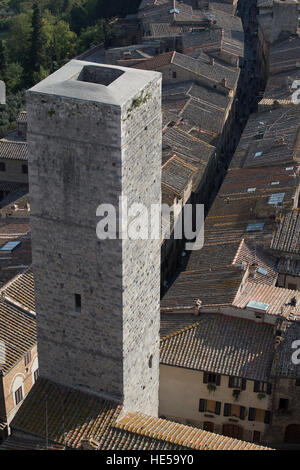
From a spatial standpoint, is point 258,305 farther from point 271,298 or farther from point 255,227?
point 255,227

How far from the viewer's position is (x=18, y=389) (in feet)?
101

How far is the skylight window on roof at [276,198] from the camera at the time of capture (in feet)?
130

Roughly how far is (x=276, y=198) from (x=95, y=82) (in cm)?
2051

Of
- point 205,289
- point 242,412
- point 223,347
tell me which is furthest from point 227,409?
point 205,289

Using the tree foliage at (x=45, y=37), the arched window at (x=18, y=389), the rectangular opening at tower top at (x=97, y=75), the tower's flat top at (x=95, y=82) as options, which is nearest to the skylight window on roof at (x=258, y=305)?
the arched window at (x=18, y=389)

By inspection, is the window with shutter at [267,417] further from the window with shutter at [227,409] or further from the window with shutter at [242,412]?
the window with shutter at [227,409]

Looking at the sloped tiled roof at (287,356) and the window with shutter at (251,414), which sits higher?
the sloped tiled roof at (287,356)

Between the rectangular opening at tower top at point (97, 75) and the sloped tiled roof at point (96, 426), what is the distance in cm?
986

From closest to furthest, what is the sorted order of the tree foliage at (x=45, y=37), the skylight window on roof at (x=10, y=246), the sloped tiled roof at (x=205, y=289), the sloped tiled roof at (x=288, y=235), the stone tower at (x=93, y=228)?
1. the stone tower at (x=93, y=228)
2. the sloped tiled roof at (x=205, y=289)
3. the sloped tiled roof at (x=288, y=235)
4. the skylight window on roof at (x=10, y=246)
5. the tree foliage at (x=45, y=37)

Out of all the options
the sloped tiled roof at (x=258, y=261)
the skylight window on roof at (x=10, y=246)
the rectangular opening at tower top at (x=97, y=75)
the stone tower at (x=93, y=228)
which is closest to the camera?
the stone tower at (x=93, y=228)

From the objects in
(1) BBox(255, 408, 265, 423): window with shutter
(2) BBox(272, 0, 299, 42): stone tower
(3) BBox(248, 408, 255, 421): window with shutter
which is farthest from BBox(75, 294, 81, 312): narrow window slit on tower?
(2) BBox(272, 0, 299, 42): stone tower
